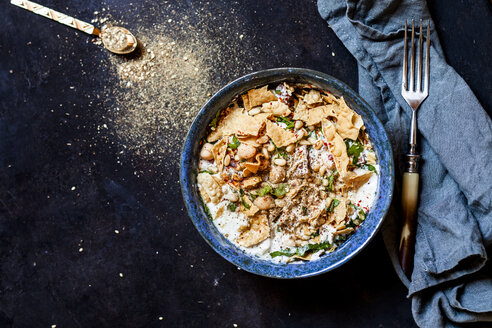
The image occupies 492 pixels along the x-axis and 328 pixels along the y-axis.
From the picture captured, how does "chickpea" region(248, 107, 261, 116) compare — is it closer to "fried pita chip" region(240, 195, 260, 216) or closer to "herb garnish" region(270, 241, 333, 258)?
"fried pita chip" region(240, 195, 260, 216)

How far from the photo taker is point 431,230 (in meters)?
1.88

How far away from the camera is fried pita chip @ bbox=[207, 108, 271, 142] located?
1.85 metres

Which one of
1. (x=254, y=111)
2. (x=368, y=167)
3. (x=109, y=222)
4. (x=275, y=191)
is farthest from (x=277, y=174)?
(x=109, y=222)

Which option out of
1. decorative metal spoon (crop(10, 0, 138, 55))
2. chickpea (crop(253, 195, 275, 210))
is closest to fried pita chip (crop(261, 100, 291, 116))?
chickpea (crop(253, 195, 275, 210))

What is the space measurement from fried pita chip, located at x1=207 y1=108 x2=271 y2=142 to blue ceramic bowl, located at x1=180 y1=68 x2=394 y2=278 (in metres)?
0.05

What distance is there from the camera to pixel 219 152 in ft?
6.26

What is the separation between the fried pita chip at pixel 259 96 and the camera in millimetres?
1887

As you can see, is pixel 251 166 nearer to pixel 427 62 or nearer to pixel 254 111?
pixel 254 111

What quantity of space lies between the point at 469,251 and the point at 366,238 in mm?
419

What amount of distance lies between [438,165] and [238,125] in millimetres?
901

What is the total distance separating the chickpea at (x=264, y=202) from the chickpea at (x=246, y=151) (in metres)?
0.19

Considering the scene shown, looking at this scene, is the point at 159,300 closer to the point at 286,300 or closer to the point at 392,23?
the point at 286,300

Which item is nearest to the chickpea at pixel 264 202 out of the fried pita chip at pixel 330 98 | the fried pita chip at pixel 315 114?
the fried pita chip at pixel 315 114

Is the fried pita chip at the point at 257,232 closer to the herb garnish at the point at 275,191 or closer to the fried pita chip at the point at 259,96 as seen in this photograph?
the herb garnish at the point at 275,191
